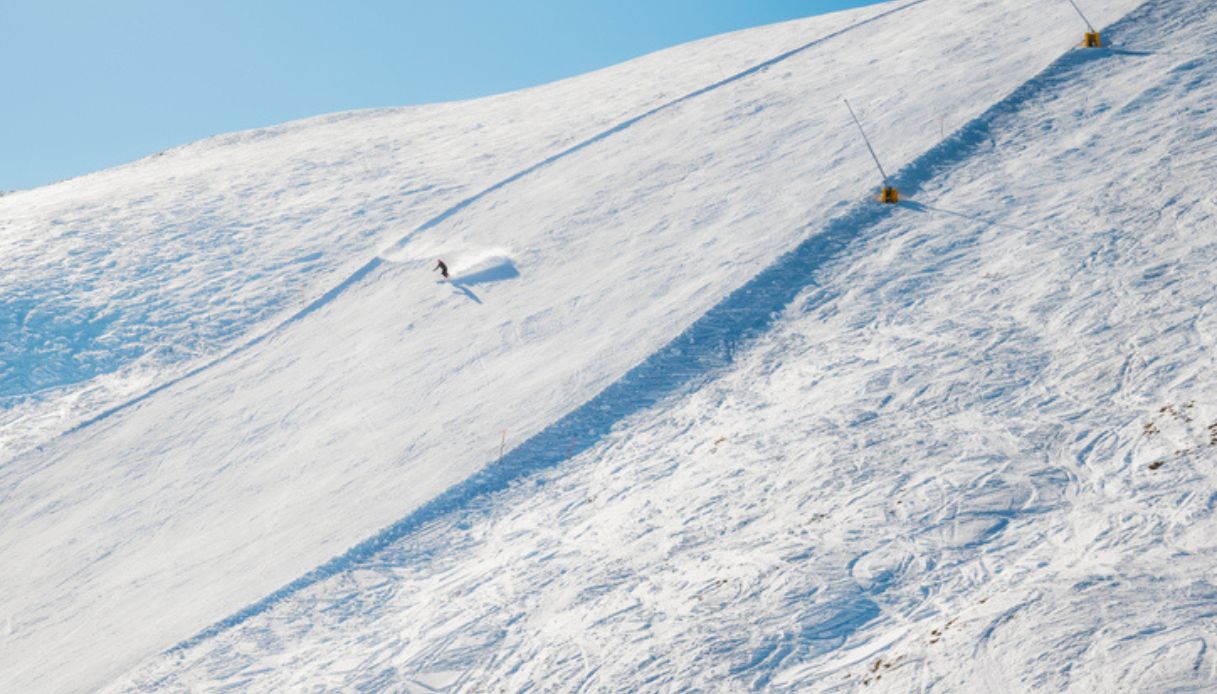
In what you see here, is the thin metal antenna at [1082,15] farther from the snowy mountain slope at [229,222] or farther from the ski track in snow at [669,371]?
the snowy mountain slope at [229,222]

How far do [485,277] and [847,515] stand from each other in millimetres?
10800

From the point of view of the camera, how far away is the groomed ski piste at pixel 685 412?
857 cm

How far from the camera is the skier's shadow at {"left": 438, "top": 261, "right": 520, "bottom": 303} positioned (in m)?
18.7

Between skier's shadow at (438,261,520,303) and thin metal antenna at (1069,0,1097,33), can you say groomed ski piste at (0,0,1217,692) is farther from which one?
thin metal antenna at (1069,0,1097,33)

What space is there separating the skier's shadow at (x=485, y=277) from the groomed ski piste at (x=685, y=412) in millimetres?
128

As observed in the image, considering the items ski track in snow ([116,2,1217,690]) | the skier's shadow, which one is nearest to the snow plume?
the skier's shadow

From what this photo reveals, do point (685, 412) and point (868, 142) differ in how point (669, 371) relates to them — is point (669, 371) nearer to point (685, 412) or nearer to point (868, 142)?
point (685, 412)

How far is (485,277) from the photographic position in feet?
62.0

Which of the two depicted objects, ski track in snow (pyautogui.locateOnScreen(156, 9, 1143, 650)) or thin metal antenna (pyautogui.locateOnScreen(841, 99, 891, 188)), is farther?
thin metal antenna (pyautogui.locateOnScreen(841, 99, 891, 188))

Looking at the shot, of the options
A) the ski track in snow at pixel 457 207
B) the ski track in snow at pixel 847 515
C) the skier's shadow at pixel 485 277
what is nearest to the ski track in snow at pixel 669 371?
the ski track in snow at pixel 847 515

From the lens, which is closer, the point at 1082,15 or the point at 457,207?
the point at 457,207

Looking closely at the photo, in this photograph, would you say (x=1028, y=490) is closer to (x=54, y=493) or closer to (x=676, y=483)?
(x=676, y=483)

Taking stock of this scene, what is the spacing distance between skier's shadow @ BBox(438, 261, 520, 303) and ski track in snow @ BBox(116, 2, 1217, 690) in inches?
218

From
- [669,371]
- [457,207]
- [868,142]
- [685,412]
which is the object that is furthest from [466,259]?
[868,142]
